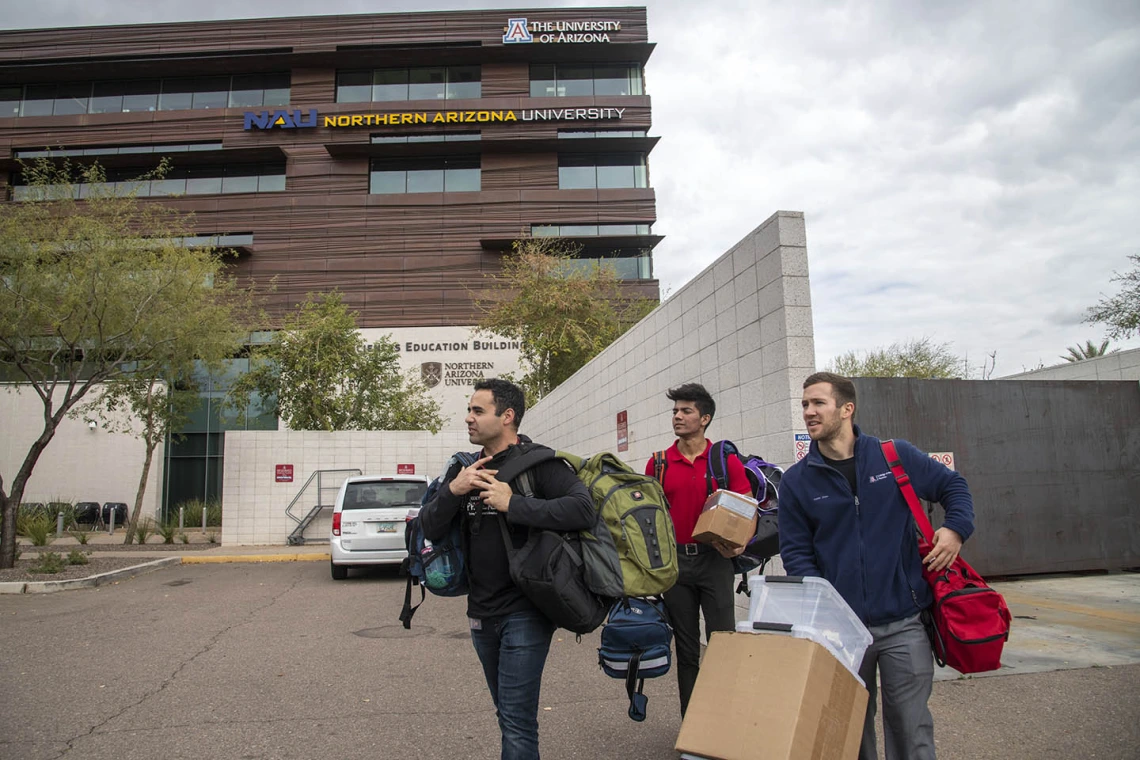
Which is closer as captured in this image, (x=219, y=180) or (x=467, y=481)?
(x=467, y=481)

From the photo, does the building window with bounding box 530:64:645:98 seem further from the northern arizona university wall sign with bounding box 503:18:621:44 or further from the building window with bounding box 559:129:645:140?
the building window with bounding box 559:129:645:140

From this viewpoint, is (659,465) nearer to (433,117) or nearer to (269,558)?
(269,558)

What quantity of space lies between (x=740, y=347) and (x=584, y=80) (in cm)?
3238

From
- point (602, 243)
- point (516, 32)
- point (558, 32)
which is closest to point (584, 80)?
point (558, 32)

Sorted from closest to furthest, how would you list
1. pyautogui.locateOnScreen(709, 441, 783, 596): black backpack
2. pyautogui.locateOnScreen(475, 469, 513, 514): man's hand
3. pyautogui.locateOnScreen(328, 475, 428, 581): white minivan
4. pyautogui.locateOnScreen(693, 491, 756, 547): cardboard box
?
pyautogui.locateOnScreen(475, 469, 513, 514): man's hand → pyautogui.locateOnScreen(693, 491, 756, 547): cardboard box → pyautogui.locateOnScreen(709, 441, 783, 596): black backpack → pyautogui.locateOnScreen(328, 475, 428, 581): white minivan

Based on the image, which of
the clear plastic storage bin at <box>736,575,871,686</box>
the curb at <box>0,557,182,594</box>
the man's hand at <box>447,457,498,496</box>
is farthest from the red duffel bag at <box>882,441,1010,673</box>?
the curb at <box>0,557,182,594</box>

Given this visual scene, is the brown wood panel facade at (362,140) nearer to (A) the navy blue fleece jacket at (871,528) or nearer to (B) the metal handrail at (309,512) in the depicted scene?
(B) the metal handrail at (309,512)

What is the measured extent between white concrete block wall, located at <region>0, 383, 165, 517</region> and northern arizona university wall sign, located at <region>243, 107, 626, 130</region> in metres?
15.3

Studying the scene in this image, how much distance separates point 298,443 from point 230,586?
28.4 feet

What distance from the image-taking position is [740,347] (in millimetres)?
7371

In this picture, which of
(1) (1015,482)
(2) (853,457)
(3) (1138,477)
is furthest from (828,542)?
(3) (1138,477)

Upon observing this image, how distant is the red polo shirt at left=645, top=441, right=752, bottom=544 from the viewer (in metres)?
4.36

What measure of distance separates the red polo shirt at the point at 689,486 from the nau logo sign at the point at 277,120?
36.1 m

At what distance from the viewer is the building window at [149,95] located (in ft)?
123
